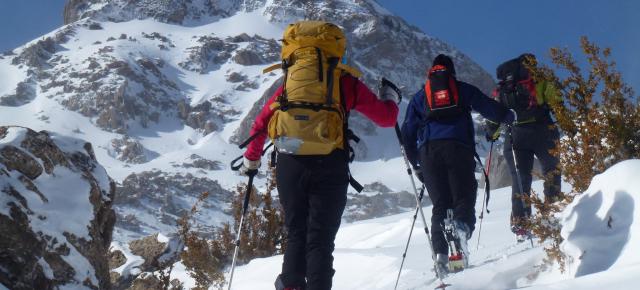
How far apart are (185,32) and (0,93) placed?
2106 inches

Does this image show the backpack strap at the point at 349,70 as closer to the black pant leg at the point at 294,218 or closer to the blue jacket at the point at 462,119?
the black pant leg at the point at 294,218

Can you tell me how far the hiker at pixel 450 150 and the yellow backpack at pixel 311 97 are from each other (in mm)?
1194

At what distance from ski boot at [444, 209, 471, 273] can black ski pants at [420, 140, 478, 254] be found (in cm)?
4

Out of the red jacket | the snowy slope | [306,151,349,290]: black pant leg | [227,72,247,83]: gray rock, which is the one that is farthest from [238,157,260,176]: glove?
[227,72,247,83]: gray rock

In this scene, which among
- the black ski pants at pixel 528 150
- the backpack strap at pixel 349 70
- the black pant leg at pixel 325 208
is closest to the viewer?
the black pant leg at pixel 325 208

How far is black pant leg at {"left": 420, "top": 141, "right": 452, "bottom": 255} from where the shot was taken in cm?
441

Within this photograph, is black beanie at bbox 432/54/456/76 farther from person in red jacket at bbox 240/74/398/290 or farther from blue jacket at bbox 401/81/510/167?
person in red jacket at bbox 240/74/398/290

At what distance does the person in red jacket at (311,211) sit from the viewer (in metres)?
3.15

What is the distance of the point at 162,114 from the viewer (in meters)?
132

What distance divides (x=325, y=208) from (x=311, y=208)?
83 millimetres

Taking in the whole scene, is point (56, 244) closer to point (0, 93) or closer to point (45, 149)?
point (45, 149)

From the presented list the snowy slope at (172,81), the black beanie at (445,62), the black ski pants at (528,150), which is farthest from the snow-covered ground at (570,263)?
the snowy slope at (172,81)

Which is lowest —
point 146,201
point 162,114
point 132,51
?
point 146,201

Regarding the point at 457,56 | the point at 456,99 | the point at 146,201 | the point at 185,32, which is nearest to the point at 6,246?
the point at 456,99
